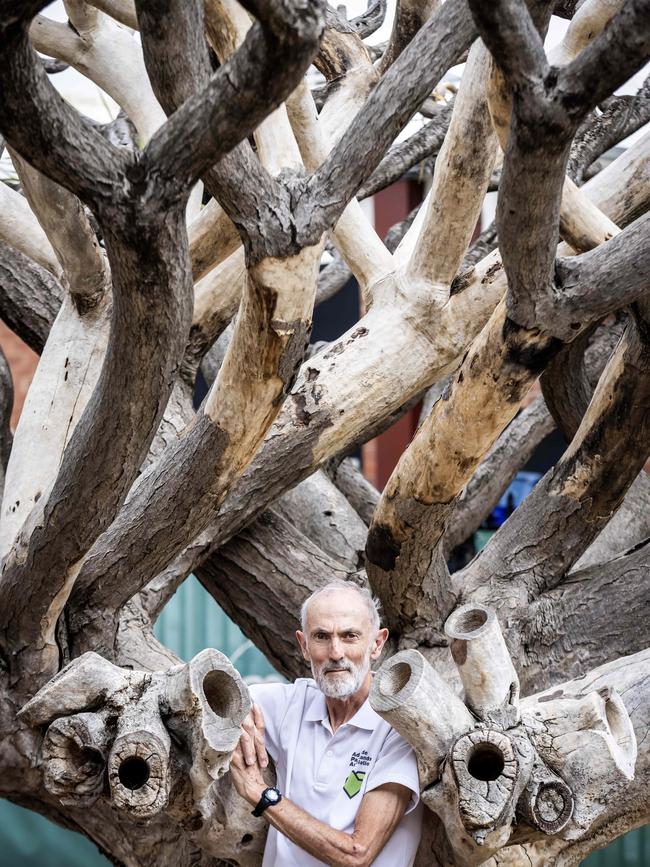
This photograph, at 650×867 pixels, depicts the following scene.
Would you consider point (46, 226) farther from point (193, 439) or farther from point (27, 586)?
point (27, 586)

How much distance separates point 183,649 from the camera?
6.82m

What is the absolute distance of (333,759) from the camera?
8.32 feet

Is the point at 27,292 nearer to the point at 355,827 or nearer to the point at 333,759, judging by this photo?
the point at 333,759

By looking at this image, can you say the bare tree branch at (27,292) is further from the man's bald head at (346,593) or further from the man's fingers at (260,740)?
the man's fingers at (260,740)

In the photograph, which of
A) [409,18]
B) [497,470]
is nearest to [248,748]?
[409,18]

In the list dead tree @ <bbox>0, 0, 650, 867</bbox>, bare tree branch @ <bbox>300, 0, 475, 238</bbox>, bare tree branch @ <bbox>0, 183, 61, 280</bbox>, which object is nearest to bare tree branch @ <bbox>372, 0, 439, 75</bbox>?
dead tree @ <bbox>0, 0, 650, 867</bbox>

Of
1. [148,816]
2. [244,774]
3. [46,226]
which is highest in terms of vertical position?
[46,226]

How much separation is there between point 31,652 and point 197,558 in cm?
85

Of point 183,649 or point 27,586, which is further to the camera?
point 183,649

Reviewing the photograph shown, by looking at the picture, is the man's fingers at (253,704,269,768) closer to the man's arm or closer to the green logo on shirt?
the man's arm

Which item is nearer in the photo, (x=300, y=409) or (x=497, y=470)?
(x=300, y=409)

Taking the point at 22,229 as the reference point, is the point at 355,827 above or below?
below

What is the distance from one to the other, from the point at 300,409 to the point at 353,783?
4.13 ft

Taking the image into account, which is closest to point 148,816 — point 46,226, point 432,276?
point 46,226
